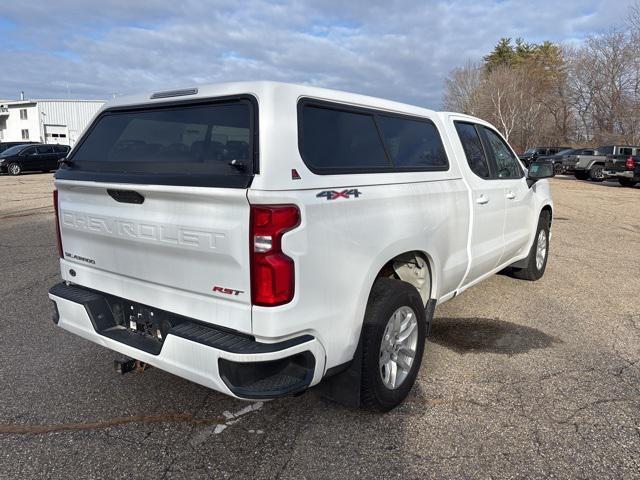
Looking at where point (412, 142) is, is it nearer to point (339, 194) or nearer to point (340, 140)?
point (340, 140)

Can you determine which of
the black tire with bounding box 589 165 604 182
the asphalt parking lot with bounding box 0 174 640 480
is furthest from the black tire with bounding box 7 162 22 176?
the black tire with bounding box 589 165 604 182

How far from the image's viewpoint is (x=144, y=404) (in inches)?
129

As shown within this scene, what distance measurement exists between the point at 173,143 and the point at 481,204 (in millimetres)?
2550

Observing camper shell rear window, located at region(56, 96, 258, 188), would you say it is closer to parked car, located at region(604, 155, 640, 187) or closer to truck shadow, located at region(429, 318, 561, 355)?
truck shadow, located at region(429, 318, 561, 355)

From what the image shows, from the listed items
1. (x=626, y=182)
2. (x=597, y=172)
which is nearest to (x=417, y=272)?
(x=626, y=182)

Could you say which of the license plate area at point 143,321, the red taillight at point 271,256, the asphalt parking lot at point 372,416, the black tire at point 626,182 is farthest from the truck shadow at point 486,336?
the black tire at point 626,182

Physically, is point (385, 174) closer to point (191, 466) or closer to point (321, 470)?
point (321, 470)

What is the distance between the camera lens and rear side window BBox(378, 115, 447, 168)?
130 inches

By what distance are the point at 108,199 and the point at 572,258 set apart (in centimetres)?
681

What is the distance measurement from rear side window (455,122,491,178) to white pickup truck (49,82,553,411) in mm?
621

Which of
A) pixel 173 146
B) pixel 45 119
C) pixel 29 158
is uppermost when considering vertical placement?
pixel 45 119

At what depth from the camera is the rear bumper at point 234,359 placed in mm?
2371

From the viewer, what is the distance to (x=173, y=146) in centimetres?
287

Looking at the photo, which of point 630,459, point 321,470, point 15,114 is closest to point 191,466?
point 321,470
